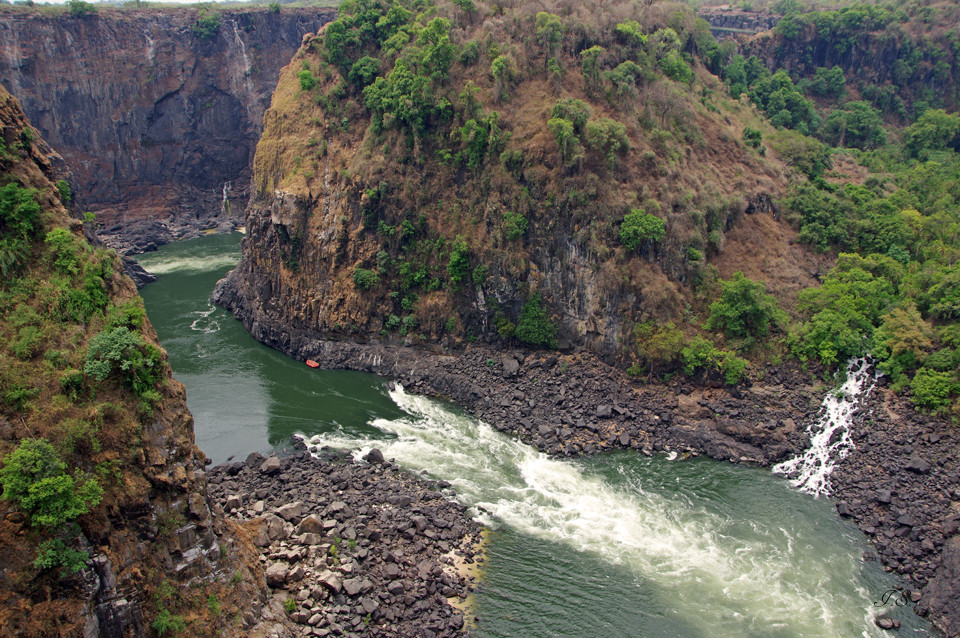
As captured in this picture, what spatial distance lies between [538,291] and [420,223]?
34.7 ft

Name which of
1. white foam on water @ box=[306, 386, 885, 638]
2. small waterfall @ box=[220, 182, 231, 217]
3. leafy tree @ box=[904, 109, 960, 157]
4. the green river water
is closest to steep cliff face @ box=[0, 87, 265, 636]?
the green river water

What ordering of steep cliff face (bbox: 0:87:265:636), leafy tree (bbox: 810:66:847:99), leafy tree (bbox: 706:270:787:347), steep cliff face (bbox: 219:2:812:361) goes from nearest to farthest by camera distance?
steep cliff face (bbox: 0:87:265:636) → leafy tree (bbox: 706:270:787:347) → steep cliff face (bbox: 219:2:812:361) → leafy tree (bbox: 810:66:847:99)

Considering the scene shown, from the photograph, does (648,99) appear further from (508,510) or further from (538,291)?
(508,510)

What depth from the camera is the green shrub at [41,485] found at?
64.8 ft

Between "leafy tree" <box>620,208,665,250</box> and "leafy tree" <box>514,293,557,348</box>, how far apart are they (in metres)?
7.18

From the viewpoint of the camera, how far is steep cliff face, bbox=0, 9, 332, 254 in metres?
83.4

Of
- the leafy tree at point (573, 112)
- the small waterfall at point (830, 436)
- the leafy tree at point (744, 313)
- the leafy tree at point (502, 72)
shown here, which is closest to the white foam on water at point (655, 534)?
the small waterfall at point (830, 436)

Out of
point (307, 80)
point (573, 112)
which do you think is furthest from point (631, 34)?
point (307, 80)

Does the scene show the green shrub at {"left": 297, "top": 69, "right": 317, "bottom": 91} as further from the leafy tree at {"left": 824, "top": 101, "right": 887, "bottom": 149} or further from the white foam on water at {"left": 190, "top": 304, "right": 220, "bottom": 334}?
the leafy tree at {"left": 824, "top": 101, "right": 887, "bottom": 149}

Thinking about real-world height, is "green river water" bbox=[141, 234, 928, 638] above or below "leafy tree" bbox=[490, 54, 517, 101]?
below

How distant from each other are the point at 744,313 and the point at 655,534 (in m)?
18.0

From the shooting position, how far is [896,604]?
30281mm

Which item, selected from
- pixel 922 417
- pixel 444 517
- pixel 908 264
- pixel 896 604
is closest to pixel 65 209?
pixel 444 517

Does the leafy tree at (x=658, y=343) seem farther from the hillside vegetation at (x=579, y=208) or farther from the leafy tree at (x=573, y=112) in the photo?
the leafy tree at (x=573, y=112)
